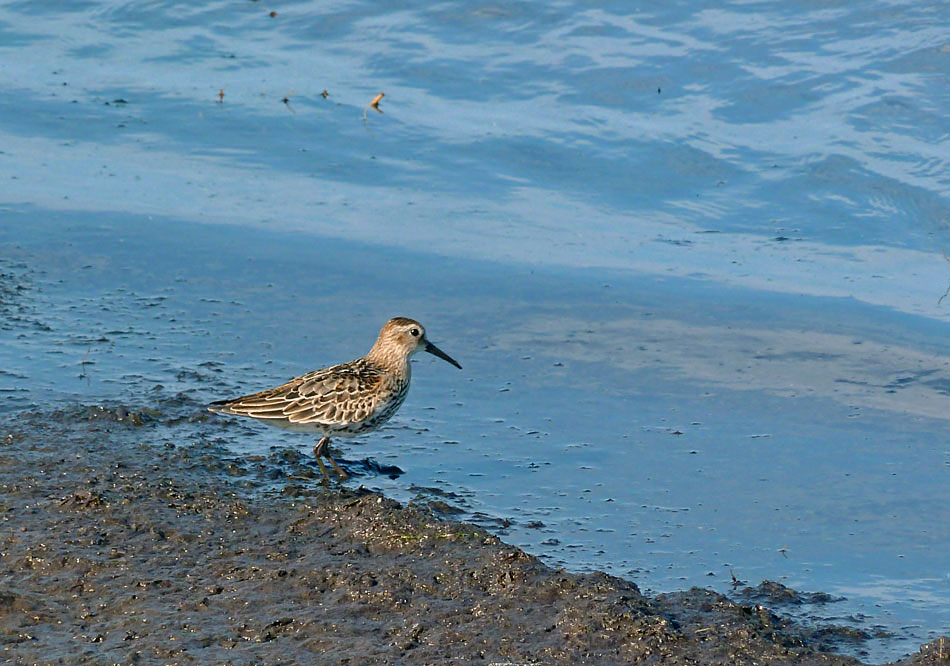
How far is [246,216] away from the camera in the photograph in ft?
40.6

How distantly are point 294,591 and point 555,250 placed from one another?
6083 mm

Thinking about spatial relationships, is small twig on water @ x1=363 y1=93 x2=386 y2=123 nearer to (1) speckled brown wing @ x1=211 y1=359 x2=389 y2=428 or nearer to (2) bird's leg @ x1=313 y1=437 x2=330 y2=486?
(1) speckled brown wing @ x1=211 y1=359 x2=389 y2=428

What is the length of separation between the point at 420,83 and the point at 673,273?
5.49 metres

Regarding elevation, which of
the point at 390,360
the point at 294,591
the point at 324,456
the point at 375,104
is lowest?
the point at 294,591

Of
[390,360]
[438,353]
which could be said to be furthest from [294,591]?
[438,353]

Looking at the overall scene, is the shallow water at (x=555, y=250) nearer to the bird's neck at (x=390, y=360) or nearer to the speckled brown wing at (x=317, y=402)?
the speckled brown wing at (x=317, y=402)

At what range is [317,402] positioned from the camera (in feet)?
26.9

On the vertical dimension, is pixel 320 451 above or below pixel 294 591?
above

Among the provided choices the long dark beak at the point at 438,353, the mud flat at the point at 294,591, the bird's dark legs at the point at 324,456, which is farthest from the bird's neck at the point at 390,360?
the mud flat at the point at 294,591

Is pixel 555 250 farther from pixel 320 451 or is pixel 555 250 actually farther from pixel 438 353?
pixel 320 451

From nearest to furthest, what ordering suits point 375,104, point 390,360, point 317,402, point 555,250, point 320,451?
point 317,402
point 320,451
point 390,360
point 555,250
point 375,104

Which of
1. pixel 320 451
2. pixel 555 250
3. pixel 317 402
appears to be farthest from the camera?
pixel 555 250

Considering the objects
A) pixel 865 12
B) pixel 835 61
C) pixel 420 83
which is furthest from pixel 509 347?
pixel 865 12

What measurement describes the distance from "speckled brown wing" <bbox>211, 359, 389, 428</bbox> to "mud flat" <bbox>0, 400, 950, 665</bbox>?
564 mm
